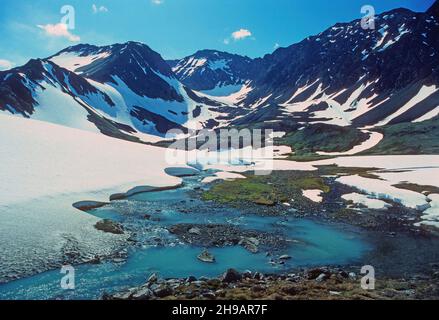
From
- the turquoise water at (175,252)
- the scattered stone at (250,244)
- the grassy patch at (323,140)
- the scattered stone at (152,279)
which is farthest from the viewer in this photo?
the grassy patch at (323,140)

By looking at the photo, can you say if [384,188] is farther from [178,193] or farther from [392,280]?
[392,280]

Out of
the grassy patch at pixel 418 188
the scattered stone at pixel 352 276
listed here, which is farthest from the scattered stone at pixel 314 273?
the grassy patch at pixel 418 188

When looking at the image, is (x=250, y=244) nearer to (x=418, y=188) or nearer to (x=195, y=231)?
(x=195, y=231)

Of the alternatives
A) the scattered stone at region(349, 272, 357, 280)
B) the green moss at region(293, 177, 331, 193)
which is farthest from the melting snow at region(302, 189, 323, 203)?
the scattered stone at region(349, 272, 357, 280)

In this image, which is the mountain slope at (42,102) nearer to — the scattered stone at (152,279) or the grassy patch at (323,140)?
the grassy patch at (323,140)

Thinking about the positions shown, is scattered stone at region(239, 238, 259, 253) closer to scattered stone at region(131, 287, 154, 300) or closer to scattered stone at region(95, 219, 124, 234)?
scattered stone at region(95, 219, 124, 234)

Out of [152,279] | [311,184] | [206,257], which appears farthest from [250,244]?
[311,184]
